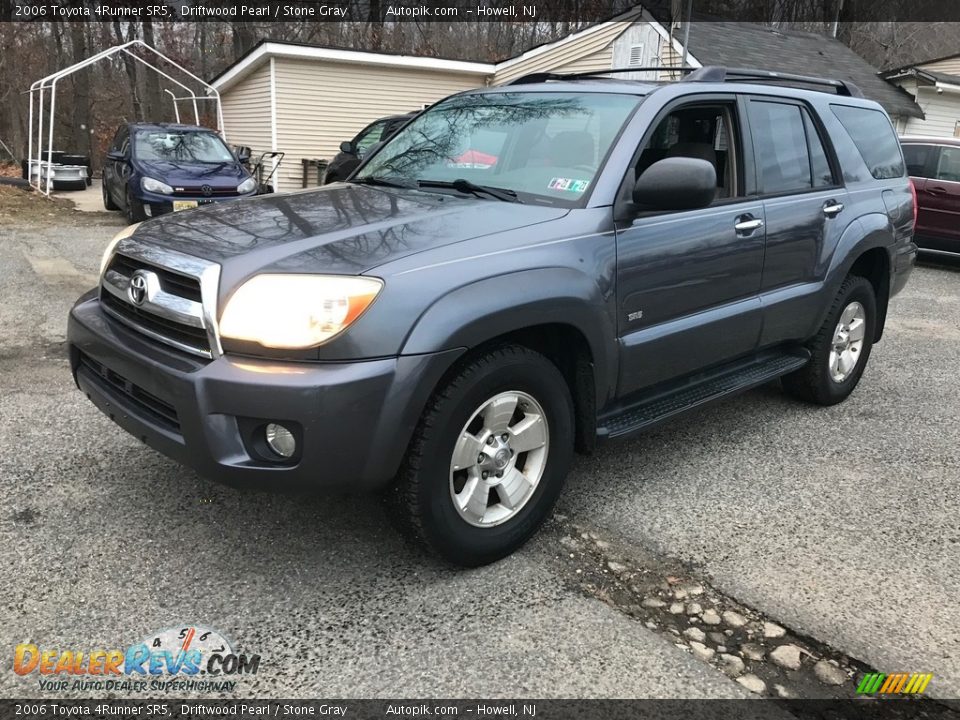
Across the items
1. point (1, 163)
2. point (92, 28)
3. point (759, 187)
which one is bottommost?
point (1, 163)

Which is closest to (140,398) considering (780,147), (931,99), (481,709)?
(481,709)

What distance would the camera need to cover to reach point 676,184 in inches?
119

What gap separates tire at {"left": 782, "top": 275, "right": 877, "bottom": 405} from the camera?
4.64 metres

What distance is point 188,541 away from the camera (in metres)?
3.03

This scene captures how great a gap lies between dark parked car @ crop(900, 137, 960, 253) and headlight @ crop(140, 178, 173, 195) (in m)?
10.2

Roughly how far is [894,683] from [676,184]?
1.86 meters

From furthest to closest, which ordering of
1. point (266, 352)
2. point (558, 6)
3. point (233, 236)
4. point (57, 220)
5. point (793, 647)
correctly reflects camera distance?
point (558, 6) < point (57, 220) < point (233, 236) < point (793, 647) < point (266, 352)

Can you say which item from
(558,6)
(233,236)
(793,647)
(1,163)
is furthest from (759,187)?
(1,163)

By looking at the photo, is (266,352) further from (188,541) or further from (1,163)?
(1,163)

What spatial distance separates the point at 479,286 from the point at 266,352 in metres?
0.73

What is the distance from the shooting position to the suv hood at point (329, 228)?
101 inches

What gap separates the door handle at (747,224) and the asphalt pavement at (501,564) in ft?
3.89

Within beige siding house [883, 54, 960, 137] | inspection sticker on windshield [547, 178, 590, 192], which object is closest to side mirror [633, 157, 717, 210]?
inspection sticker on windshield [547, 178, 590, 192]

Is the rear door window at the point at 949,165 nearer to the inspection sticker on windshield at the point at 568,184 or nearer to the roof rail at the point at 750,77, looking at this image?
the roof rail at the point at 750,77
